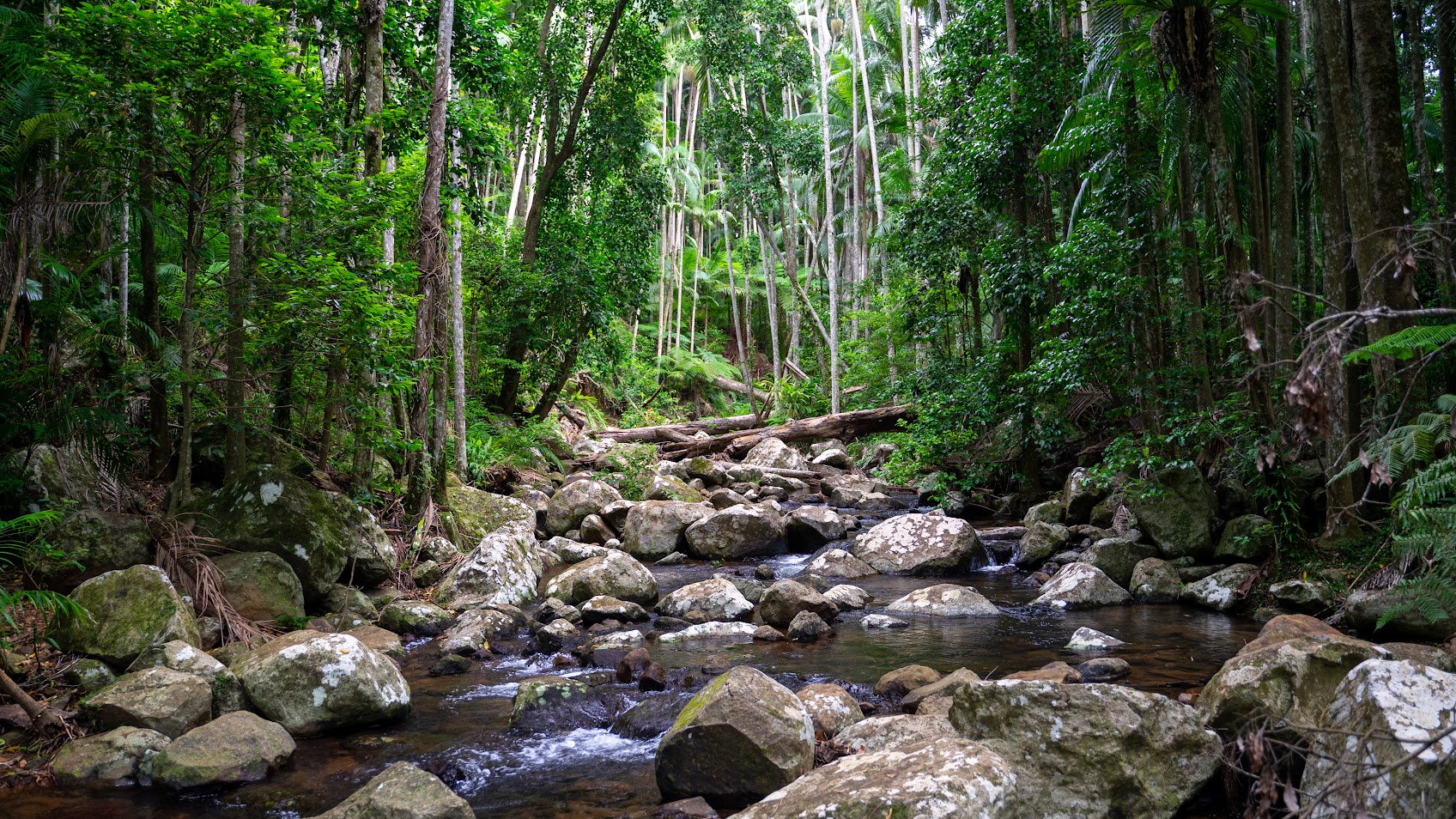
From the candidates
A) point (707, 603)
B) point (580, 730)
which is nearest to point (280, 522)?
point (580, 730)

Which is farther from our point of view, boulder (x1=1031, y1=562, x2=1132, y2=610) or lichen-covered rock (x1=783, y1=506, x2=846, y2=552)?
lichen-covered rock (x1=783, y1=506, x2=846, y2=552)

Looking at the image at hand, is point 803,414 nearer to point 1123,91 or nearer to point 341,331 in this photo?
point 1123,91

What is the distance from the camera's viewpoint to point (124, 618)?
221 inches

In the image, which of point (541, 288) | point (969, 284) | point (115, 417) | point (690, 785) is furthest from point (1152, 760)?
point (541, 288)

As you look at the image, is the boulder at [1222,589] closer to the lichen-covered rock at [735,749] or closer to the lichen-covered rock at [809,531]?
the lichen-covered rock at [809,531]

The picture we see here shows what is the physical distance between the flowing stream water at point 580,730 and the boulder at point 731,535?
2824mm

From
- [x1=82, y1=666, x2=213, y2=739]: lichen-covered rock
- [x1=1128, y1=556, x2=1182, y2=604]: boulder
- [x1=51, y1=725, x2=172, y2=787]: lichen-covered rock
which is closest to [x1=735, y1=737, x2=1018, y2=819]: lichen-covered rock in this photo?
[x1=51, y1=725, x2=172, y2=787]: lichen-covered rock

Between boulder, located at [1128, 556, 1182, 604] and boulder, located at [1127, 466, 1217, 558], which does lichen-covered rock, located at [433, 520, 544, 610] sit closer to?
boulder, located at [1128, 556, 1182, 604]

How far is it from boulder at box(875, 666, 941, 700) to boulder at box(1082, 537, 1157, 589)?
13.6 ft

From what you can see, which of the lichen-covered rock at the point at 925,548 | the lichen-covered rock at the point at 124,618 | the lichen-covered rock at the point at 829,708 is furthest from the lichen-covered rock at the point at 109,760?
the lichen-covered rock at the point at 925,548

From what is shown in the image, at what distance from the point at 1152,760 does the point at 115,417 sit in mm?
7923

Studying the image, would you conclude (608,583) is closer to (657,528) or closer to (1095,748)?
(657,528)

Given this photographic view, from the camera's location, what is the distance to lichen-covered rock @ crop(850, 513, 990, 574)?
34.1ft

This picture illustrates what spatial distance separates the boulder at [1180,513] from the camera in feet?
30.5
